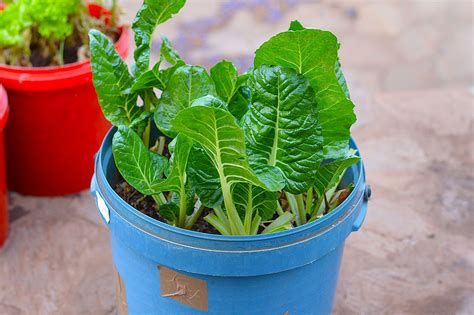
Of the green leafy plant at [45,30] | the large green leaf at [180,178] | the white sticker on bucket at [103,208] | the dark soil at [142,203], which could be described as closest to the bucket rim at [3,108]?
the green leafy plant at [45,30]

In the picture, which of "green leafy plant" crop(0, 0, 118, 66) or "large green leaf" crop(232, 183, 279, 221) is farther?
"green leafy plant" crop(0, 0, 118, 66)

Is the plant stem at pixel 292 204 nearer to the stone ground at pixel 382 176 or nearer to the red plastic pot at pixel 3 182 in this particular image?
the stone ground at pixel 382 176

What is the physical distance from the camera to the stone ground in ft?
7.66

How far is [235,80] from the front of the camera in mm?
1749

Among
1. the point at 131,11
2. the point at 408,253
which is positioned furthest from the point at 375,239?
the point at 131,11

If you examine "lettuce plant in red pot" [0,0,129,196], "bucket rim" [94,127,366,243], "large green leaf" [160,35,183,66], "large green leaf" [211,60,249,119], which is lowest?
"lettuce plant in red pot" [0,0,129,196]

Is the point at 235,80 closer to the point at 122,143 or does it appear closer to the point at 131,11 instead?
the point at 122,143

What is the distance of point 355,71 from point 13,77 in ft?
5.69

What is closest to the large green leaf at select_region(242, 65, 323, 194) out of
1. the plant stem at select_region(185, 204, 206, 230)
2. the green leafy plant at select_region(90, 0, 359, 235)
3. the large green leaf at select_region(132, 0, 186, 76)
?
the green leafy plant at select_region(90, 0, 359, 235)

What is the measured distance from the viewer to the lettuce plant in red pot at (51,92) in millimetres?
2395

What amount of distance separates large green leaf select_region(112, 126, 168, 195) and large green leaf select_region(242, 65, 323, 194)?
25 centimetres

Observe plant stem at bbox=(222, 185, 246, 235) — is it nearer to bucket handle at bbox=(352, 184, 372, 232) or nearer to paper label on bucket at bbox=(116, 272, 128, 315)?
bucket handle at bbox=(352, 184, 372, 232)

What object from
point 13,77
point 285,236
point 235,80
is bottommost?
point 13,77

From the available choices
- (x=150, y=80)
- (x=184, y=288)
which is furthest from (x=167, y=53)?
(x=184, y=288)
